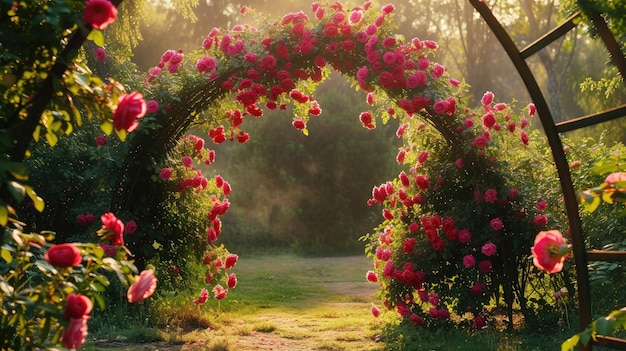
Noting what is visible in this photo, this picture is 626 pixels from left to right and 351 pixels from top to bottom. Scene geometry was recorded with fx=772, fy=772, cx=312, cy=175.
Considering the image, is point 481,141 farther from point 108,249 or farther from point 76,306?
point 76,306

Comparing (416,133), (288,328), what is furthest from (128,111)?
(288,328)

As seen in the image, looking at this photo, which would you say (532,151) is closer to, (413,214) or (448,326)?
(413,214)

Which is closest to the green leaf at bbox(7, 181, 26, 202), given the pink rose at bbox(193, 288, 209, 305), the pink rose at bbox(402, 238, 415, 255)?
the pink rose at bbox(402, 238, 415, 255)

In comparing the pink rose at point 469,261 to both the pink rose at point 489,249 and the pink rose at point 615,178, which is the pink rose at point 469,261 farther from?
the pink rose at point 615,178

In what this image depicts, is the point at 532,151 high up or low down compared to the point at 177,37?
down

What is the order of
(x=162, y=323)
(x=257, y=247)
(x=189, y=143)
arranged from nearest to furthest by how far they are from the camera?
(x=162, y=323) → (x=189, y=143) → (x=257, y=247)

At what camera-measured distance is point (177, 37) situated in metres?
22.8

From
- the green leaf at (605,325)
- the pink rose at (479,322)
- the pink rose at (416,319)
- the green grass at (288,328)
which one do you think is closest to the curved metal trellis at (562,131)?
the green leaf at (605,325)

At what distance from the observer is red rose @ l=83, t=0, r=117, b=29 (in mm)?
2547

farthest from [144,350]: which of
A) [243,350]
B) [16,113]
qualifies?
[16,113]

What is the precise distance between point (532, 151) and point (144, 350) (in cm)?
398

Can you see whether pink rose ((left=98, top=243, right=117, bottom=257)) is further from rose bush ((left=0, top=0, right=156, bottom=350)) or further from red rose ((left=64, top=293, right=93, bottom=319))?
red rose ((left=64, top=293, right=93, bottom=319))

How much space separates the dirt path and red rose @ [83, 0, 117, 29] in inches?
161

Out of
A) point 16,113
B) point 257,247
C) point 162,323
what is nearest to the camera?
point 16,113
